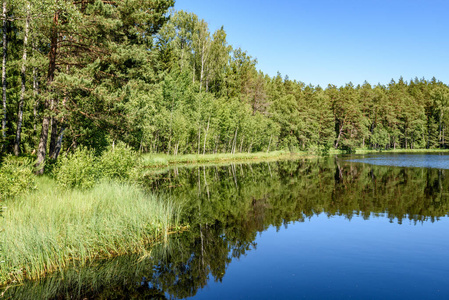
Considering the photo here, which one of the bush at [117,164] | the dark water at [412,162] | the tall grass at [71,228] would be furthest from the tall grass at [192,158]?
the dark water at [412,162]

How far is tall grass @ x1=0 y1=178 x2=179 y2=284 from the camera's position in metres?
8.81

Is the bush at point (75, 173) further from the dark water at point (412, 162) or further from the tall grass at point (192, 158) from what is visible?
the dark water at point (412, 162)

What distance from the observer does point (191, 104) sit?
55.6m

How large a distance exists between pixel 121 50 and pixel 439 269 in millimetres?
21016

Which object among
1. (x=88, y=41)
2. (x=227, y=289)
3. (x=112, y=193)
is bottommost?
(x=227, y=289)

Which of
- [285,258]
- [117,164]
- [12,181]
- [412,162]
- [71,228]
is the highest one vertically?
[117,164]

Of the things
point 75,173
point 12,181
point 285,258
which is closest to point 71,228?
point 12,181

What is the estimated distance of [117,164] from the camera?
708 inches

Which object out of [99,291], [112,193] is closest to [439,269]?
[99,291]

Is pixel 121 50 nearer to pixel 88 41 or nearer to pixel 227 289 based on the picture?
pixel 88 41

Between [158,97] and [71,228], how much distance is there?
3595 centimetres

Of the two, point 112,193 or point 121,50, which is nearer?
point 112,193

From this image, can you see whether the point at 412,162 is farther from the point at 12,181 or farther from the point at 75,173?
the point at 12,181

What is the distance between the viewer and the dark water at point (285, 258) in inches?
348
